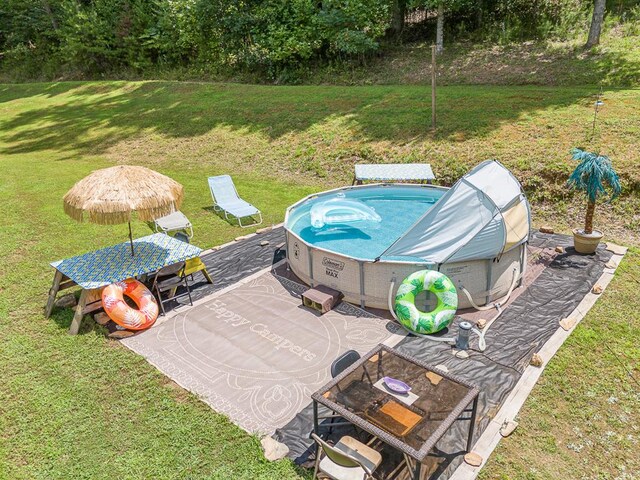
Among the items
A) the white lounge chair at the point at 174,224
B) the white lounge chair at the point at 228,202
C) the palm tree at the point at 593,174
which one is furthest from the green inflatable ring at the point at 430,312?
the white lounge chair at the point at 174,224

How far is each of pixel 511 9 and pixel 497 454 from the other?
27402 mm

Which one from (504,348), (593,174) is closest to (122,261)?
(504,348)

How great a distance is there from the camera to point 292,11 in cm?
A: 2827

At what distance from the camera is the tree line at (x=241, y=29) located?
25.2m

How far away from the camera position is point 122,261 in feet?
29.5

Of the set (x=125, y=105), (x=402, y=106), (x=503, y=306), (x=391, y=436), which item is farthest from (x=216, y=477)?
(x=125, y=105)

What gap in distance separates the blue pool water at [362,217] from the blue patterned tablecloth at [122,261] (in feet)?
10.5

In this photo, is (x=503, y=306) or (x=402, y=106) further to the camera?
(x=402, y=106)

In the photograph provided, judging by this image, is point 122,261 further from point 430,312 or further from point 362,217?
point 362,217

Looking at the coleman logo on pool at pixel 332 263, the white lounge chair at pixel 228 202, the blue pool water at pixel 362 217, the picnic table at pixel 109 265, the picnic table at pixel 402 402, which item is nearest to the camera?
the picnic table at pixel 402 402

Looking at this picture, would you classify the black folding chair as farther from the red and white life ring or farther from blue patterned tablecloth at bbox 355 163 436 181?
blue patterned tablecloth at bbox 355 163 436 181

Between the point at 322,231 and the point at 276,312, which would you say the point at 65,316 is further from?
the point at 322,231

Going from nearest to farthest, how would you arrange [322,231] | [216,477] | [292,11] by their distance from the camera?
[216,477]
[322,231]
[292,11]

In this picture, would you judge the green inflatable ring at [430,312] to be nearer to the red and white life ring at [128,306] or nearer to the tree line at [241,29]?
the red and white life ring at [128,306]
